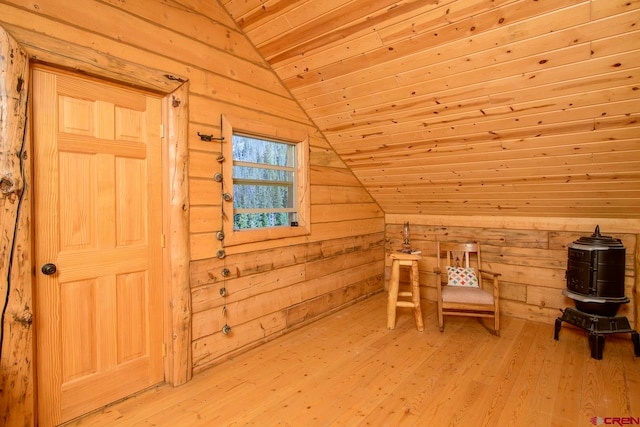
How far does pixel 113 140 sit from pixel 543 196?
3477mm

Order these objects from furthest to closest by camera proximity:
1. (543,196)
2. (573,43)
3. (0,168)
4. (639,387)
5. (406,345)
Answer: (543,196) → (406,345) → (639,387) → (573,43) → (0,168)

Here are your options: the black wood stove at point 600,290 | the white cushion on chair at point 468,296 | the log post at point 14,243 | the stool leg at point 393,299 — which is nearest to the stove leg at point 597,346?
the black wood stove at point 600,290

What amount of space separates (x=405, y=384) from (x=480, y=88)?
208 centimetres

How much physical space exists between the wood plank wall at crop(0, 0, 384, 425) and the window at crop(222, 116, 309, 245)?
0.30ft

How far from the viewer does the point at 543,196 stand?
3148 millimetres

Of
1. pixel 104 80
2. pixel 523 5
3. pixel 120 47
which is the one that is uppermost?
pixel 523 5

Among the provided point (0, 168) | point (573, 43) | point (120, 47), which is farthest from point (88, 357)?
point (573, 43)

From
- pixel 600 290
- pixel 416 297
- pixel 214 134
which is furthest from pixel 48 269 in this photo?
pixel 600 290

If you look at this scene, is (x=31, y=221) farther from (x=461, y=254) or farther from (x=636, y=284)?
(x=636, y=284)

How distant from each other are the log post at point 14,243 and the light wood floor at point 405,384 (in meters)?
0.46

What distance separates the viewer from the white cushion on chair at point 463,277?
343cm

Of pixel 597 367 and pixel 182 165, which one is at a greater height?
pixel 182 165

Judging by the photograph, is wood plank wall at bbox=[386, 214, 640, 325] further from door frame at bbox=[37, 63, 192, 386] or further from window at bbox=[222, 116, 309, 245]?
door frame at bbox=[37, 63, 192, 386]

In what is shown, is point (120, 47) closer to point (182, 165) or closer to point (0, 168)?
point (182, 165)
